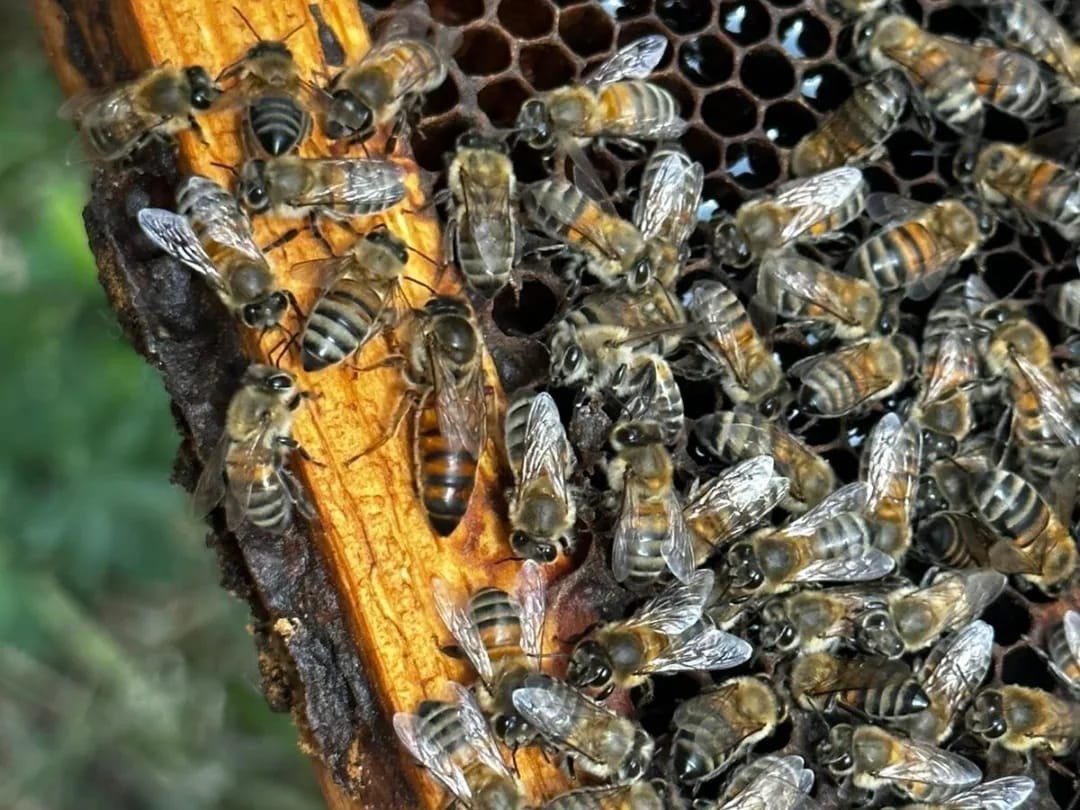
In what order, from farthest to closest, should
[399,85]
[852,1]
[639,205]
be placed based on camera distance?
Answer: [852,1] → [639,205] → [399,85]

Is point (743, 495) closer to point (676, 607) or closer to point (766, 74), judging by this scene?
point (676, 607)

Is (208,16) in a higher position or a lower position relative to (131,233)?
higher

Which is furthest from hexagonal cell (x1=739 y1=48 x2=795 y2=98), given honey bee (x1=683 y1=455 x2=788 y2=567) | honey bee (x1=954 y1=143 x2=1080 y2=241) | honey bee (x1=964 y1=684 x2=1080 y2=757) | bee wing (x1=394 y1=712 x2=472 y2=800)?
bee wing (x1=394 y1=712 x2=472 y2=800)

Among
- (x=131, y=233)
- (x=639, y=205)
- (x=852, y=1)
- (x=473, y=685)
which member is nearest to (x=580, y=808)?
(x=473, y=685)

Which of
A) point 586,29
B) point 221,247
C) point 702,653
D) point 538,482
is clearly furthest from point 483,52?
point 702,653

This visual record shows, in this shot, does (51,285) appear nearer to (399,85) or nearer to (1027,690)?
(399,85)

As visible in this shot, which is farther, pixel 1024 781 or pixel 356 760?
pixel 1024 781

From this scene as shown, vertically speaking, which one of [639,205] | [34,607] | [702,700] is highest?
[639,205]
